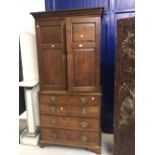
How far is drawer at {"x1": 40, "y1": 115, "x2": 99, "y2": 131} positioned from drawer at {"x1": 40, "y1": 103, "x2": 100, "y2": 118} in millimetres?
61

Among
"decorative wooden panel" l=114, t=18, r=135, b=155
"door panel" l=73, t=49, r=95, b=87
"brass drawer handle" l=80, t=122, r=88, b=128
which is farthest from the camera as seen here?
"brass drawer handle" l=80, t=122, r=88, b=128

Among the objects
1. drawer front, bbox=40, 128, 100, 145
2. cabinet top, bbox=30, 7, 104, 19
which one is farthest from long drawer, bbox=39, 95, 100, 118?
cabinet top, bbox=30, 7, 104, 19

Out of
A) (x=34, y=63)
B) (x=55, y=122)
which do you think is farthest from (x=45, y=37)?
Result: (x=55, y=122)

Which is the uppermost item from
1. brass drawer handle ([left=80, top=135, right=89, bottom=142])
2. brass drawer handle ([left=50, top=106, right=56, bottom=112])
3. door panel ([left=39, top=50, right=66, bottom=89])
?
door panel ([left=39, top=50, right=66, bottom=89])

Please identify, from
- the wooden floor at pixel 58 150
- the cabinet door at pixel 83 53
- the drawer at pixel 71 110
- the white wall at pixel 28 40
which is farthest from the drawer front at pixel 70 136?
the white wall at pixel 28 40

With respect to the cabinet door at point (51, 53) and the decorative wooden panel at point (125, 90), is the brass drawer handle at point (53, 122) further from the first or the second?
the decorative wooden panel at point (125, 90)

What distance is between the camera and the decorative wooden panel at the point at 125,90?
1724mm

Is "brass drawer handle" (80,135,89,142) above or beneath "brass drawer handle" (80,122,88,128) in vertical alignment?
beneath

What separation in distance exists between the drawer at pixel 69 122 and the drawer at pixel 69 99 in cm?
22

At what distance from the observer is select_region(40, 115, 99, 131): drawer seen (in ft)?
7.45

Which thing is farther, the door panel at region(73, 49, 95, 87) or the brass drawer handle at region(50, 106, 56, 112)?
the brass drawer handle at region(50, 106, 56, 112)

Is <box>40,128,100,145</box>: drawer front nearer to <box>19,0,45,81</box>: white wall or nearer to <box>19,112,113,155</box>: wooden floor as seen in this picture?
A: <box>19,112,113,155</box>: wooden floor
